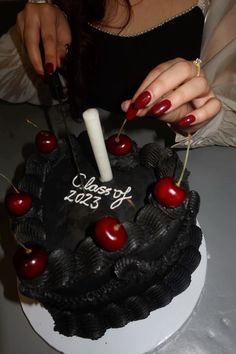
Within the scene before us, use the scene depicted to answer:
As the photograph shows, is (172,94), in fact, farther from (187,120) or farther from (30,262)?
(30,262)

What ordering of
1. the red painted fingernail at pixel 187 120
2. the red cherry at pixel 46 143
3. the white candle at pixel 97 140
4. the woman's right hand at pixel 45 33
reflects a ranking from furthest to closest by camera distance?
the woman's right hand at pixel 45 33
the red cherry at pixel 46 143
the red painted fingernail at pixel 187 120
the white candle at pixel 97 140

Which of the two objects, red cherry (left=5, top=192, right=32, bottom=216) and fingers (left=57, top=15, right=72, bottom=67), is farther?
fingers (left=57, top=15, right=72, bottom=67)

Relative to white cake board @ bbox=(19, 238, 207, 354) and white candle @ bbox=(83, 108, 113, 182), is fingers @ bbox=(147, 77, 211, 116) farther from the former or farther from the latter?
white cake board @ bbox=(19, 238, 207, 354)

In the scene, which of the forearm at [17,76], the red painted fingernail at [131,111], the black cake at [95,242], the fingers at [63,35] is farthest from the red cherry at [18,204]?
the forearm at [17,76]

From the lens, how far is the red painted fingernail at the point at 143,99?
0.71 meters

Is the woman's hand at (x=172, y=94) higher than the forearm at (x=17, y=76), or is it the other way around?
the woman's hand at (x=172, y=94)

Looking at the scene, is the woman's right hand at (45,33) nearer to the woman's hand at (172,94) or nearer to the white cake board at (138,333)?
the woman's hand at (172,94)

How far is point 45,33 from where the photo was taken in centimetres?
102

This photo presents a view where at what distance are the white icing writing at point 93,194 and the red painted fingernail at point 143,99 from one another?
0.59 feet

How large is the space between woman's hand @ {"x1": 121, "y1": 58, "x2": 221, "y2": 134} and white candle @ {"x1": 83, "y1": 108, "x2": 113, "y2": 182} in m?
0.10

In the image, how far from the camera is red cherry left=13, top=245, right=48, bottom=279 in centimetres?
67

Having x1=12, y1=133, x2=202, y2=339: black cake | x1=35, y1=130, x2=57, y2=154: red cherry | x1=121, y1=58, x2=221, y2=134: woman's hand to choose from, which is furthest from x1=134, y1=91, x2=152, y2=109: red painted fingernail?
x1=35, y1=130, x2=57, y2=154: red cherry

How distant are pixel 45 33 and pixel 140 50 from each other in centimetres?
28

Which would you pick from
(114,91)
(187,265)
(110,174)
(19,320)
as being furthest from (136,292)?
(114,91)
